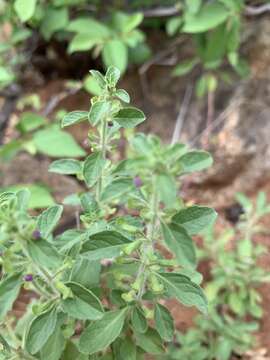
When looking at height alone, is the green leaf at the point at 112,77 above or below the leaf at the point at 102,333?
above

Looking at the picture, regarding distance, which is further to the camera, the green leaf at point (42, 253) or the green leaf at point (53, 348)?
the green leaf at point (53, 348)

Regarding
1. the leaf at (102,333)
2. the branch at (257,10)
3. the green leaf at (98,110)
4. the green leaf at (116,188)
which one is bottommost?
the branch at (257,10)

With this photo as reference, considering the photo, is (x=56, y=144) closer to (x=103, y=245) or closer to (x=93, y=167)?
(x=93, y=167)

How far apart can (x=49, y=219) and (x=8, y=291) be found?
158 mm

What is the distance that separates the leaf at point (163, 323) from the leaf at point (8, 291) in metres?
0.28

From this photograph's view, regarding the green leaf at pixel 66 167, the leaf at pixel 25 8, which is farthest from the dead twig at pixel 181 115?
the green leaf at pixel 66 167

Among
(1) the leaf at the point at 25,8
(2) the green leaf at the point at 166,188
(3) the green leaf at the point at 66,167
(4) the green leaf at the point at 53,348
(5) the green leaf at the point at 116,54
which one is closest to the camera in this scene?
(2) the green leaf at the point at 166,188

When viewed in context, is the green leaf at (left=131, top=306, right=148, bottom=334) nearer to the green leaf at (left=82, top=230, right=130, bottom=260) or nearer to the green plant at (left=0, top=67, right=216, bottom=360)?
the green plant at (left=0, top=67, right=216, bottom=360)

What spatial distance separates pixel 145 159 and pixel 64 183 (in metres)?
1.63

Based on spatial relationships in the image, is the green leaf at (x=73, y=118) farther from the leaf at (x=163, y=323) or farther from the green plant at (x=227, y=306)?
the green plant at (x=227, y=306)

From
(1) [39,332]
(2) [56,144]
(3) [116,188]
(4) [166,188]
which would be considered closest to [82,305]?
(1) [39,332]

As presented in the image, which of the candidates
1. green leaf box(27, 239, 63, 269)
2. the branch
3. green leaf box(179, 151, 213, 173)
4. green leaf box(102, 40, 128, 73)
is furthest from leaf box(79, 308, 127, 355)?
the branch

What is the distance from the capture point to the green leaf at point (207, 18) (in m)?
2.25

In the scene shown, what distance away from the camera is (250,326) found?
173cm
